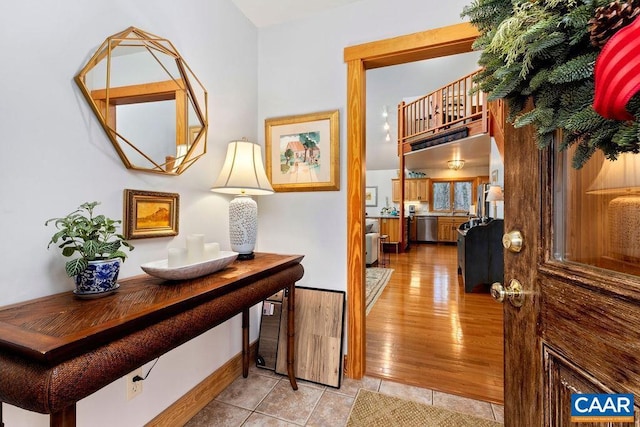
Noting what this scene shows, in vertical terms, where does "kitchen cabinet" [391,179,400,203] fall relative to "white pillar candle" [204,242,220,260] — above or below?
above

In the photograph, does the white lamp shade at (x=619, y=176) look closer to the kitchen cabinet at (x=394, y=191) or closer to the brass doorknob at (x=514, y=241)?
the brass doorknob at (x=514, y=241)

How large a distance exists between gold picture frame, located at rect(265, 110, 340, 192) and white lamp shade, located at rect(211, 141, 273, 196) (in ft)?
1.27

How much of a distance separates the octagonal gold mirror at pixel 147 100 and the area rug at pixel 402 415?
1.62 metres

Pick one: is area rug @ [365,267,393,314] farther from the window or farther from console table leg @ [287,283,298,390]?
the window

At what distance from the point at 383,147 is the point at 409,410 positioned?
6.90 meters

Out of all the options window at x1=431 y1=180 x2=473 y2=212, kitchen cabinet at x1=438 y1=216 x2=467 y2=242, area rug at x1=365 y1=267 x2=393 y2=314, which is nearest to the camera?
area rug at x1=365 y1=267 x2=393 y2=314

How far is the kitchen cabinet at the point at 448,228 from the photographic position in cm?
831

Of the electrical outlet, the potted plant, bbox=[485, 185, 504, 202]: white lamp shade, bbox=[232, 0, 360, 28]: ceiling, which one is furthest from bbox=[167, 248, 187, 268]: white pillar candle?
bbox=[485, 185, 504, 202]: white lamp shade

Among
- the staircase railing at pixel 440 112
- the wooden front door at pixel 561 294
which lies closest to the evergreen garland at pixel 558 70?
the wooden front door at pixel 561 294

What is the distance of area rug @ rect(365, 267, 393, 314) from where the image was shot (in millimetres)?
3418

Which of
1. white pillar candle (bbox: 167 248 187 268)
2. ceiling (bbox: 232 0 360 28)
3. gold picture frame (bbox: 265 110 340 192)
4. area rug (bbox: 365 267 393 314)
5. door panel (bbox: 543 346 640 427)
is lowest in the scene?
area rug (bbox: 365 267 393 314)

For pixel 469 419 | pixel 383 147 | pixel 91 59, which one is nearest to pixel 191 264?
pixel 91 59

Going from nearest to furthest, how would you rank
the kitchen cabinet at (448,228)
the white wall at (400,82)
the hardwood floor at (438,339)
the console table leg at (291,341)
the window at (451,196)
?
the console table leg at (291,341)
the hardwood floor at (438,339)
the white wall at (400,82)
the kitchen cabinet at (448,228)
the window at (451,196)

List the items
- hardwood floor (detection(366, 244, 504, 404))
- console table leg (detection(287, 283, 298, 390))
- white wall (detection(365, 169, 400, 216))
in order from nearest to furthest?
console table leg (detection(287, 283, 298, 390))
hardwood floor (detection(366, 244, 504, 404))
white wall (detection(365, 169, 400, 216))
